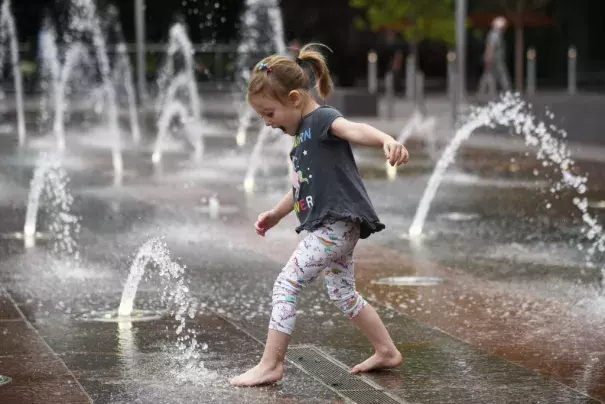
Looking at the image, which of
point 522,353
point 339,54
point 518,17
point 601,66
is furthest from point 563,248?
point 601,66

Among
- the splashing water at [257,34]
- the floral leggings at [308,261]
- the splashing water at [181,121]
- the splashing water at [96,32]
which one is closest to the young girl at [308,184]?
the floral leggings at [308,261]

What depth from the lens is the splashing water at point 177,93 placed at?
22.5 meters

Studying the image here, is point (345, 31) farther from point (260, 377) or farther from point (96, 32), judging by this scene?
point (260, 377)

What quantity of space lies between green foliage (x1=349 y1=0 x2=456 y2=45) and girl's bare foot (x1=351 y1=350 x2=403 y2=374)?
26650 mm

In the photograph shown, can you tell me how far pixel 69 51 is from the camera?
41.6 m

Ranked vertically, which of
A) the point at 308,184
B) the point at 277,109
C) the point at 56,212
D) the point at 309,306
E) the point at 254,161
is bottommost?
the point at 254,161

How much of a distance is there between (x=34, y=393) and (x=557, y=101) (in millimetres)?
15061

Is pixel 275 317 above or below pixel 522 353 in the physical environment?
above

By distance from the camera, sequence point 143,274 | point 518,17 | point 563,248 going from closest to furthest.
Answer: point 143,274 < point 563,248 < point 518,17

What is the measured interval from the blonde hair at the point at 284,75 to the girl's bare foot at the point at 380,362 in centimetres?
109

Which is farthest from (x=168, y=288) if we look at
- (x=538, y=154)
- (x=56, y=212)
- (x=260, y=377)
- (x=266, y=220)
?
(x=538, y=154)

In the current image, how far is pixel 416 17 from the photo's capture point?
32281 mm

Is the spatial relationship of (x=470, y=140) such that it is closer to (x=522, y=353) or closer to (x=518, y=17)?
(x=518, y=17)

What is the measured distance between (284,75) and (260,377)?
116cm
